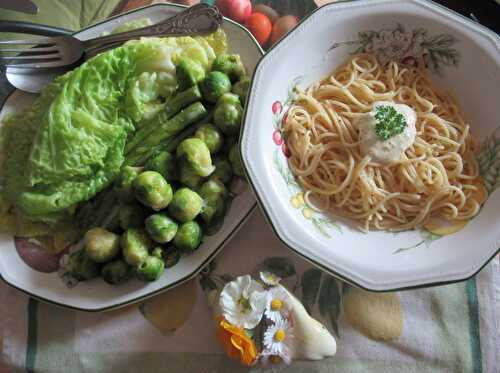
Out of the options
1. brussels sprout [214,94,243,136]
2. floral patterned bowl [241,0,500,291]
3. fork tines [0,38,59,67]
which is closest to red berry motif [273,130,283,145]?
floral patterned bowl [241,0,500,291]

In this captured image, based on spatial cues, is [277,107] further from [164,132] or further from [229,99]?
[164,132]

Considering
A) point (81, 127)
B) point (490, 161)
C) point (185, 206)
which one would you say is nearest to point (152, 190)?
point (185, 206)

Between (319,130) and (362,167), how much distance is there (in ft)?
0.62

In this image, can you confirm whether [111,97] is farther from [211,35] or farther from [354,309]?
[354,309]

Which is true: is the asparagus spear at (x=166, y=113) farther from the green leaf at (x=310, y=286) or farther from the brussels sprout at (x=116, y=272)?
the green leaf at (x=310, y=286)

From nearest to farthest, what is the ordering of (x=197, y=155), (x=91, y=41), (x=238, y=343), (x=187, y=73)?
(x=238, y=343) → (x=197, y=155) → (x=187, y=73) → (x=91, y=41)

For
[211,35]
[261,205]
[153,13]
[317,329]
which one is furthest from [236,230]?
[153,13]

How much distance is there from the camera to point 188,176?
1.40m

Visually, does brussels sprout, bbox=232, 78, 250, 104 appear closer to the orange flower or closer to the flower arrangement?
the flower arrangement

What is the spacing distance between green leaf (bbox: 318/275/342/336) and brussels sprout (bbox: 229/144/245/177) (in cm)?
42

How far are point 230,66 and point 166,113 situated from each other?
0.26 metres

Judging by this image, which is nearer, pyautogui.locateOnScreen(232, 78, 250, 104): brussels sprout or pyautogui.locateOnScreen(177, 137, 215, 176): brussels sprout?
pyautogui.locateOnScreen(177, 137, 215, 176): brussels sprout

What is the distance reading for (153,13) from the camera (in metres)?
1.64

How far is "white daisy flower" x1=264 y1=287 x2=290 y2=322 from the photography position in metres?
1.30
